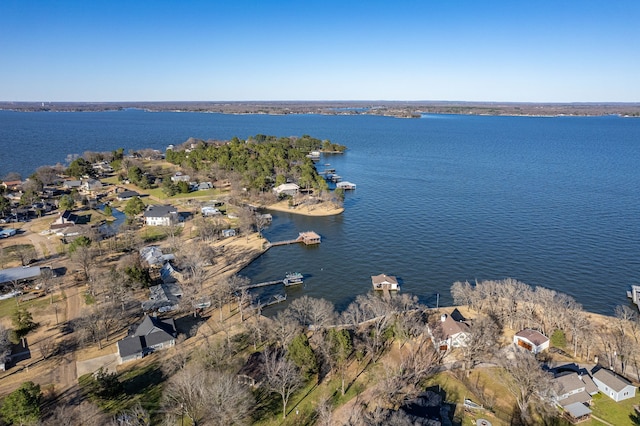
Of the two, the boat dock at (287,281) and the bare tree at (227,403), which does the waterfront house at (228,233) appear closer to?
the boat dock at (287,281)

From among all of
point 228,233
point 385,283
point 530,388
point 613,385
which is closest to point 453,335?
point 530,388

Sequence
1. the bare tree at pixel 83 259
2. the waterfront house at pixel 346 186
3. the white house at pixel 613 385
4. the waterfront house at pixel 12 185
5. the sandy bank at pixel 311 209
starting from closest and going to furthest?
1. the white house at pixel 613 385
2. the bare tree at pixel 83 259
3. the sandy bank at pixel 311 209
4. the waterfront house at pixel 12 185
5. the waterfront house at pixel 346 186

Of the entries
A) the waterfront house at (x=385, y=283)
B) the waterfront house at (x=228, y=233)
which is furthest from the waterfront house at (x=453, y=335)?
the waterfront house at (x=228, y=233)

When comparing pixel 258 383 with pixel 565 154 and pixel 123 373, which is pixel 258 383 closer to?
pixel 123 373

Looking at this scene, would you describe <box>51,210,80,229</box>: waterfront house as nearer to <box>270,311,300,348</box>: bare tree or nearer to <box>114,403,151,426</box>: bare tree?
<box>270,311,300,348</box>: bare tree

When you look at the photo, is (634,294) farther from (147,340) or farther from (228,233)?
(228,233)

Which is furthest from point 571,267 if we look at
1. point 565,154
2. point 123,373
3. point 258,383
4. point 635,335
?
point 565,154
